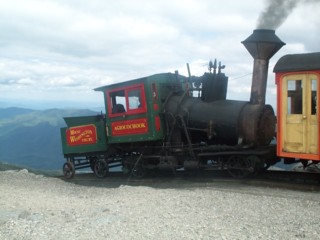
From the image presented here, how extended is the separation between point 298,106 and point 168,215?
4.32 meters

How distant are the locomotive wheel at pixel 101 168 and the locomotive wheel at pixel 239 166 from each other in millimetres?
4688

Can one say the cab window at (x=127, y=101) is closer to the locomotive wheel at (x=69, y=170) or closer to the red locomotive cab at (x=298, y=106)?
the locomotive wheel at (x=69, y=170)

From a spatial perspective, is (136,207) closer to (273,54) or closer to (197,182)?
(197,182)

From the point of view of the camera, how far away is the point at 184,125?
11.7m

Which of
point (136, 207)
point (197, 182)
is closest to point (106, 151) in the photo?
point (197, 182)

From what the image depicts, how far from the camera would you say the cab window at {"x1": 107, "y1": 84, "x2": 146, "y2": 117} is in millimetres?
12375

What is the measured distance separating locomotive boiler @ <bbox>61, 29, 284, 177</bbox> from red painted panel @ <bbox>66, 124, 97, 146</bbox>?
34 millimetres

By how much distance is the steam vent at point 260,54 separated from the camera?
36.7 feet

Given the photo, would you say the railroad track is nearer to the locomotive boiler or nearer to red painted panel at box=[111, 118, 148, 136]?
the locomotive boiler

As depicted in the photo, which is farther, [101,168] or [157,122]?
[101,168]

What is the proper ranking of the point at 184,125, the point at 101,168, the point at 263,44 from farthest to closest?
1. the point at 101,168
2. the point at 184,125
3. the point at 263,44

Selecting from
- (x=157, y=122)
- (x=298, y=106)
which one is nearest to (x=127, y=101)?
(x=157, y=122)

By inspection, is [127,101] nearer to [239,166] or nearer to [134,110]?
[134,110]

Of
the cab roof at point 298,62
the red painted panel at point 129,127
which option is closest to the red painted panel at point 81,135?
the red painted panel at point 129,127
